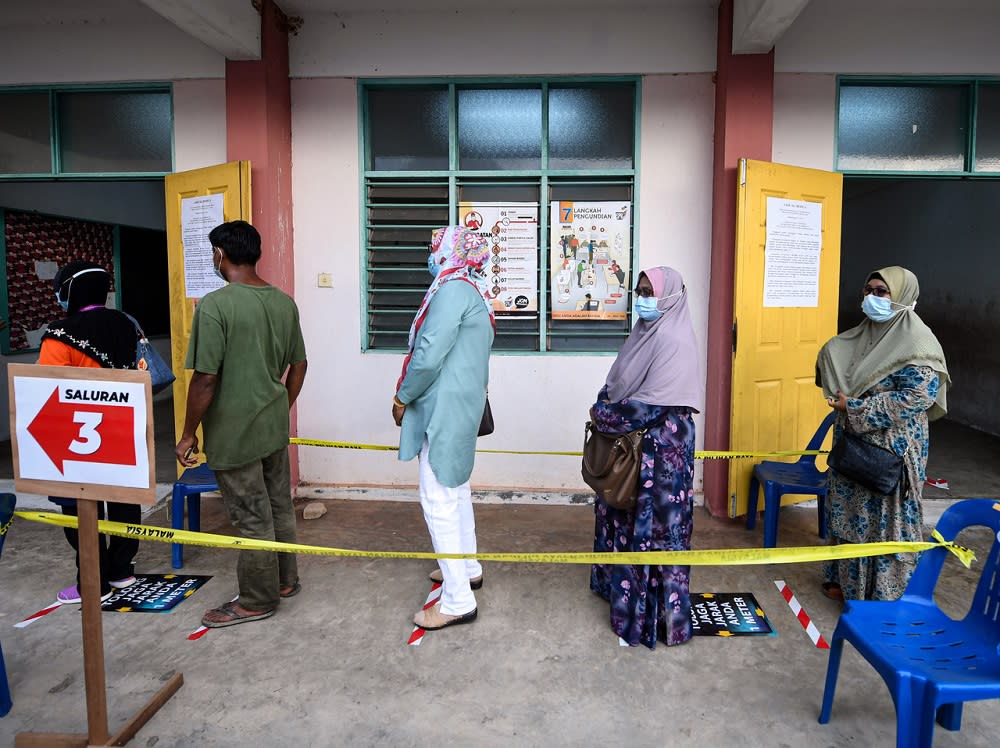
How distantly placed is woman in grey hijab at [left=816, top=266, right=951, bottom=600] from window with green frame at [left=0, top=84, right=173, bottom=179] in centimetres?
436

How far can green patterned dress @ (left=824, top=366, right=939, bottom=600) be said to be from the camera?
279cm

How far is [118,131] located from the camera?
467 cm

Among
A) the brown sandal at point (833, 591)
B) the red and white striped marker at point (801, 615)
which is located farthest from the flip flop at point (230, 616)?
the brown sandal at point (833, 591)

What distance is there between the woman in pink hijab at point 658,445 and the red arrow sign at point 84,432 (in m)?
1.68

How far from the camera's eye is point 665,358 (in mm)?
2613

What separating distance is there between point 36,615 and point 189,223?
2458 millimetres

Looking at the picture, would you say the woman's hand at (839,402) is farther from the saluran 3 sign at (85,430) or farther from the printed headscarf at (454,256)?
the saluran 3 sign at (85,430)

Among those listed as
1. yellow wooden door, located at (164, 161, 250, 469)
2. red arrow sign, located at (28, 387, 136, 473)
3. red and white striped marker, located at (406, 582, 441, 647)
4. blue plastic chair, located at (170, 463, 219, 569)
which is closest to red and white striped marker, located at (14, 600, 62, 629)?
blue plastic chair, located at (170, 463, 219, 569)

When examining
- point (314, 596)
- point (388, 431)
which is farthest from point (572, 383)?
point (314, 596)

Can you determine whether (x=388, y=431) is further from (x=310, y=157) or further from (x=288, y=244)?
(x=310, y=157)

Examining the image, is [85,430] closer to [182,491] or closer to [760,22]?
[182,491]

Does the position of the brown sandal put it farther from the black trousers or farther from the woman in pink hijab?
the black trousers

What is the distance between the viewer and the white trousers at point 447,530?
2852 mm

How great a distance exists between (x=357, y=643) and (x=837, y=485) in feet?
7.25
